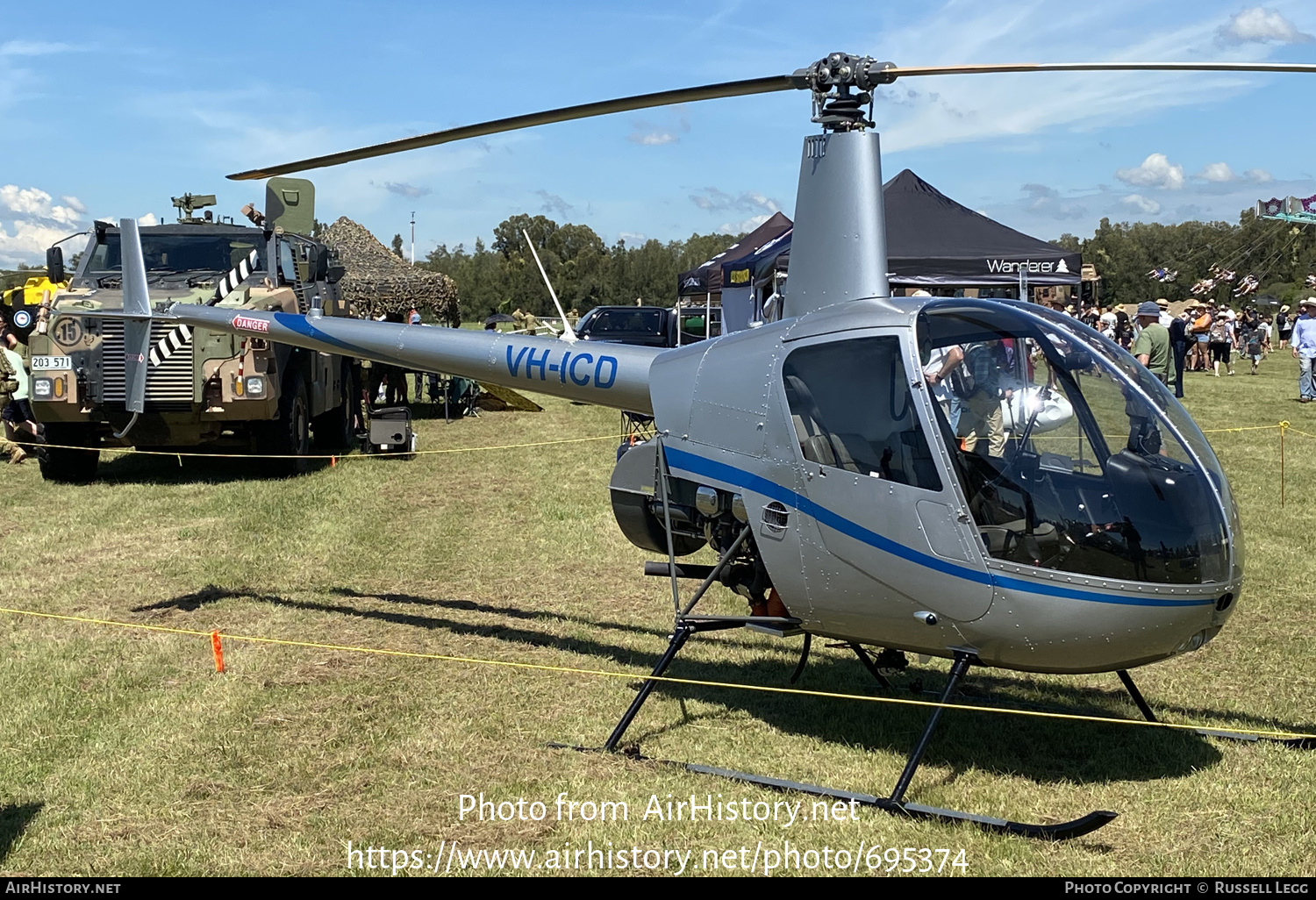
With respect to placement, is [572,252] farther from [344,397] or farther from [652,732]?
[652,732]

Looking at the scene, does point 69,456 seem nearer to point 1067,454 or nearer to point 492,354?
point 492,354

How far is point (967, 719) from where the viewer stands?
5.64 meters

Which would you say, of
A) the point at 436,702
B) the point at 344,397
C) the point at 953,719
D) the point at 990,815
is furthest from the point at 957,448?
the point at 344,397

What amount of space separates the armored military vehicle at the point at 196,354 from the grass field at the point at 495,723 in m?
1.94

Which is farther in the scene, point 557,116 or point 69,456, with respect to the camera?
point 69,456

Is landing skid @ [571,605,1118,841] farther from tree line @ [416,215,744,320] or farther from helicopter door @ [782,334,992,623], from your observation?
tree line @ [416,215,744,320]

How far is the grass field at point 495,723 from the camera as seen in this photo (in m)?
4.35

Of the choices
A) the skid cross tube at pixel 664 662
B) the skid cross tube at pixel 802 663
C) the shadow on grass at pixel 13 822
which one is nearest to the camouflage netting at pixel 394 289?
the skid cross tube at pixel 802 663

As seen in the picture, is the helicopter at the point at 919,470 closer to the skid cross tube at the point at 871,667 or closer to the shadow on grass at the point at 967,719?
the skid cross tube at the point at 871,667

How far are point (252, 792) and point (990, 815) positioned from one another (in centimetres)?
312

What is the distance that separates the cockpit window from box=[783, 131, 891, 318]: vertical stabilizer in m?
0.58

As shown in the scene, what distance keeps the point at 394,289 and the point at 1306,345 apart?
67.4 feet

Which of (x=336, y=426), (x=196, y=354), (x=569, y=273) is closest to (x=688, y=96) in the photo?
(x=196, y=354)

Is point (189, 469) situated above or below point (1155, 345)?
below
